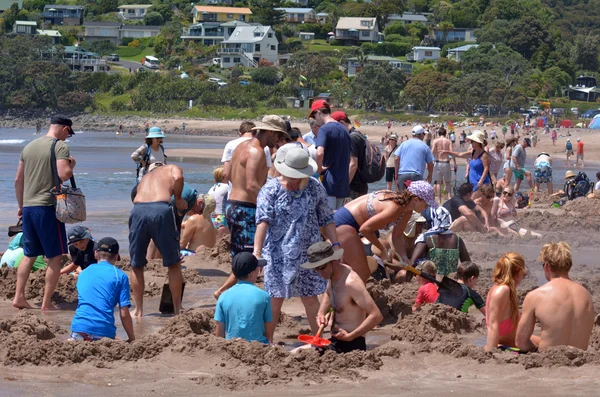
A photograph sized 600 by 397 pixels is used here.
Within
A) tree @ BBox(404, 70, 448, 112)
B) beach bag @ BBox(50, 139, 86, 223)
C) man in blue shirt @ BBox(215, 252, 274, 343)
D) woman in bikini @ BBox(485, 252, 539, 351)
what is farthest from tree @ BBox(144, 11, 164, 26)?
woman in bikini @ BBox(485, 252, 539, 351)

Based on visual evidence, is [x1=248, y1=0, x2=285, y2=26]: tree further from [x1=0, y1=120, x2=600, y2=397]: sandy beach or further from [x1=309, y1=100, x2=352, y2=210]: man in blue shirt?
[x1=0, y1=120, x2=600, y2=397]: sandy beach

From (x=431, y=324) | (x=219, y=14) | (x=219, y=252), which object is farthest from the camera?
(x=219, y=14)

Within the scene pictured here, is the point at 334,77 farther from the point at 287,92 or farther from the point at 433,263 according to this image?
the point at 433,263

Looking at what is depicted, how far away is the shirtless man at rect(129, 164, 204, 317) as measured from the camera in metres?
7.29

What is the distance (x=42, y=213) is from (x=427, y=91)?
7452 cm

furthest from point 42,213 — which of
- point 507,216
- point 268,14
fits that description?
point 268,14

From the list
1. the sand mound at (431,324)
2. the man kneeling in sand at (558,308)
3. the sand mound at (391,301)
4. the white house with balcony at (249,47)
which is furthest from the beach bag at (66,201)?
the white house with balcony at (249,47)

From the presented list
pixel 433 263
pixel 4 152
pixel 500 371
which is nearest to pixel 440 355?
pixel 500 371

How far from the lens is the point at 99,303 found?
612cm

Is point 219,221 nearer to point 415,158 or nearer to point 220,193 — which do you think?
point 220,193

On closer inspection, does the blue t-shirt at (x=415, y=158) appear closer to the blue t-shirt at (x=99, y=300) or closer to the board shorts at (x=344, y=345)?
the board shorts at (x=344, y=345)

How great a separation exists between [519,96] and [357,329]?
7520 centimetres

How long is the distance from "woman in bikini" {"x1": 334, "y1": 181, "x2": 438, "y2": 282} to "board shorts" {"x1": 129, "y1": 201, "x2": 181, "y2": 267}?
53.1 inches

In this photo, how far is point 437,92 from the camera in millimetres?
80188
